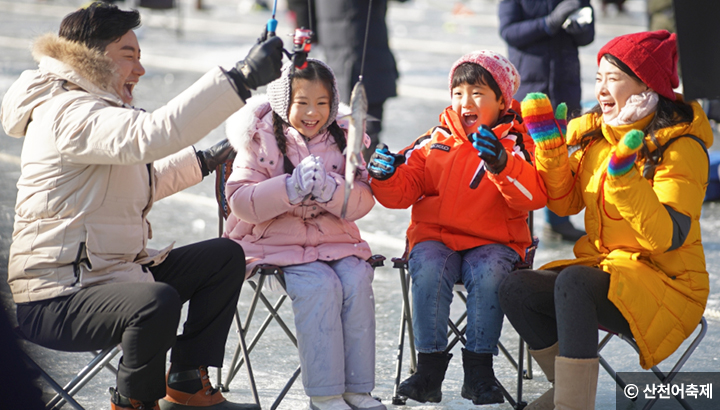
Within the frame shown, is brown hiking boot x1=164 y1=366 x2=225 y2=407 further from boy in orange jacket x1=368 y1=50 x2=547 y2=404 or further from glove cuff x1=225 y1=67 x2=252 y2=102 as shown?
glove cuff x1=225 y1=67 x2=252 y2=102

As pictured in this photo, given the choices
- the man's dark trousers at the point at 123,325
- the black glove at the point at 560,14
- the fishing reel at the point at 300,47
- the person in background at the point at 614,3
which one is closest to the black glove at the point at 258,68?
the fishing reel at the point at 300,47

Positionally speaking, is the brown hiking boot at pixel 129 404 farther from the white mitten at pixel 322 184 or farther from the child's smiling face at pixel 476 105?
the child's smiling face at pixel 476 105

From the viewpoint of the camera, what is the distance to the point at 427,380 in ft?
9.80

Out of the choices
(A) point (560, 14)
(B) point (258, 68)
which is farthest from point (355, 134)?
(A) point (560, 14)

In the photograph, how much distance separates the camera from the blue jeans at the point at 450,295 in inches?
118

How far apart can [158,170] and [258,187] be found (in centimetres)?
46

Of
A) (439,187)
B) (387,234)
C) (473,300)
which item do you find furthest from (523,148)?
(387,234)

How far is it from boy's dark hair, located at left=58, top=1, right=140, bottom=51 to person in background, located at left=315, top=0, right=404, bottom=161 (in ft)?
9.02

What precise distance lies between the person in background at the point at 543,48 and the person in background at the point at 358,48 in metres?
0.90

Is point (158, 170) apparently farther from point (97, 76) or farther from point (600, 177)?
point (600, 177)

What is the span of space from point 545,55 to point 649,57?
2092mm

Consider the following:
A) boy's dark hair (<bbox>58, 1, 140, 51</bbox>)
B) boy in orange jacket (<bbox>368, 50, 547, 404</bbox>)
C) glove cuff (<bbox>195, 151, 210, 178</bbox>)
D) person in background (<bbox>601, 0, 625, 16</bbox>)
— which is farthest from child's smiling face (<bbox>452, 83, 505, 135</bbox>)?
person in background (<bbox>601, 0, 625, 16</bbox>)

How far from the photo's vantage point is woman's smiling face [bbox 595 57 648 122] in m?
2.91

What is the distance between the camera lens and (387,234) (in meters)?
5.38
